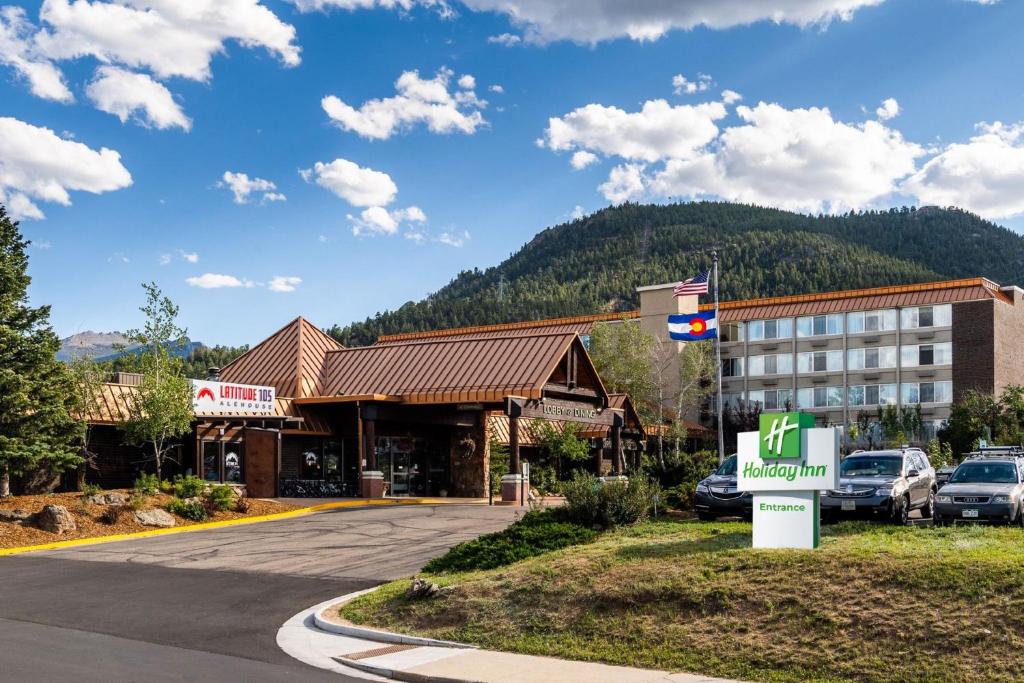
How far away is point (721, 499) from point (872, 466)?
3.28 metres

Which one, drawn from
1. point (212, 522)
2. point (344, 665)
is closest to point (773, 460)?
point (344, 665)

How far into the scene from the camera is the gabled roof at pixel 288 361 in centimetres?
3988

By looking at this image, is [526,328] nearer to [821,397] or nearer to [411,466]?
[821,397]

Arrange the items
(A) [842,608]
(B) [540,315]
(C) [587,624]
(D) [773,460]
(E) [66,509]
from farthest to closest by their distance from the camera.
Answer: (B) [540,315] < (E) [66,509] < (D) [773,460] < (C) [587,624] < (A) [842,608]

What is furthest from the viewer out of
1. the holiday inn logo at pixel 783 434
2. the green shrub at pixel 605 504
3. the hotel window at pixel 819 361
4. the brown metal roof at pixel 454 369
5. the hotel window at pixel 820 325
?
the hotel window at pixel 819 361

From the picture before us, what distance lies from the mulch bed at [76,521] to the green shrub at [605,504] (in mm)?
13132

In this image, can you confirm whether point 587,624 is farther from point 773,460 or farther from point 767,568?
point 773,460

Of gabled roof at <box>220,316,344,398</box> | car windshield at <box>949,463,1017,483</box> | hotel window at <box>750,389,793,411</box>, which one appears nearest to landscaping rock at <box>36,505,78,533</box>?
gabled roof at <box>220,316,344,398</box>

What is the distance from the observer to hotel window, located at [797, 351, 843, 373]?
8094 centimetres

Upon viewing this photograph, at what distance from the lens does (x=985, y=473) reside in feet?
68.8

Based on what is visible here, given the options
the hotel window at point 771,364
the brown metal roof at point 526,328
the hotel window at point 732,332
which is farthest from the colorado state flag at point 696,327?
the hotel window at point 732,332

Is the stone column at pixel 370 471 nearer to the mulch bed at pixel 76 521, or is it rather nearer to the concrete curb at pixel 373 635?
the mulch bed at pixel 76 521

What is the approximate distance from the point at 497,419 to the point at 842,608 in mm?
32771

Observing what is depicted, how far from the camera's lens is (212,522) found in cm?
2789
